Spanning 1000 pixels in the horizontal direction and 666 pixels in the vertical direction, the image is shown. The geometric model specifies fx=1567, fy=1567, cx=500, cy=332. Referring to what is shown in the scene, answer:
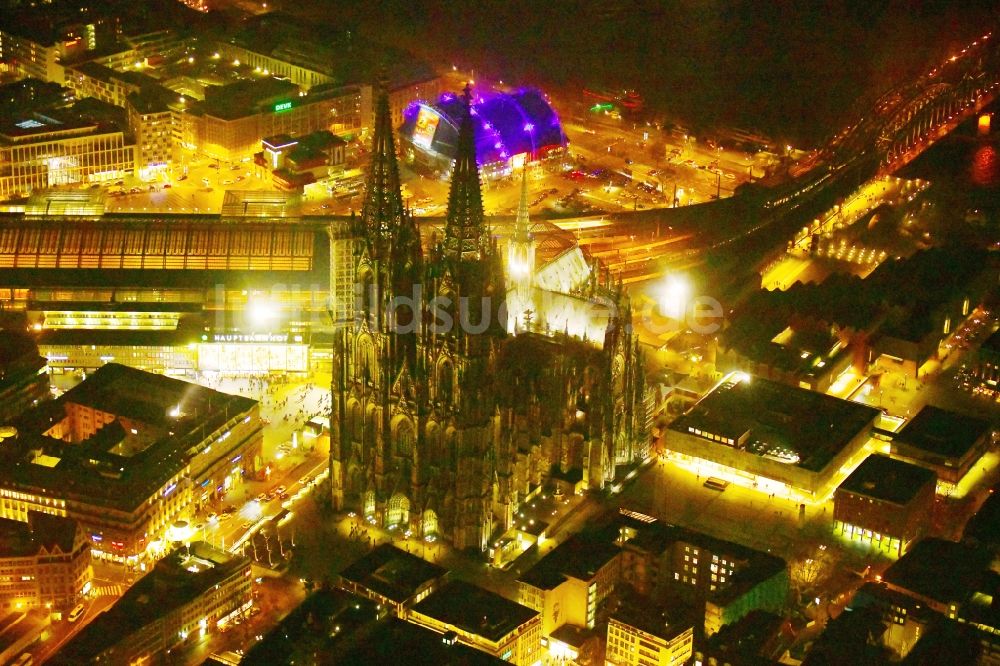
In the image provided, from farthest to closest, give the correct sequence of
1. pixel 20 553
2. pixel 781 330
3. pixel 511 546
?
pixel 781 330
pixel 511 546
pixel 20 553

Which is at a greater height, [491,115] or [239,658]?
[491,115]

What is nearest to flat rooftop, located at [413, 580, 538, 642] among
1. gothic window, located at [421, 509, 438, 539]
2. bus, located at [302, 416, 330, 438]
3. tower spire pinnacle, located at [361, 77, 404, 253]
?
gothic window, located at [421, 509, 438, 539]

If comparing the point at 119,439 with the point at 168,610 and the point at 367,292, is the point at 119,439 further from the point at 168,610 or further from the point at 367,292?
the point at 367,292

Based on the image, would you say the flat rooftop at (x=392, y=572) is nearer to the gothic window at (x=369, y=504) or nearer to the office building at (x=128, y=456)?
the gothic window at (x=369, y=504)

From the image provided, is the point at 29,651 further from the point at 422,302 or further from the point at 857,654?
the point at 857,654

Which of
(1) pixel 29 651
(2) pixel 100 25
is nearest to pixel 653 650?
(1) pixel 29 651

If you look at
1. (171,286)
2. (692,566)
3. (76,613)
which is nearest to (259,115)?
(171,286)
